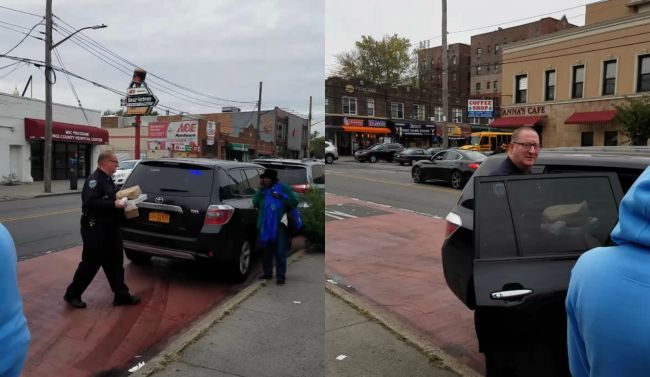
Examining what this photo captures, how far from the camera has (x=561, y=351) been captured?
197 cm

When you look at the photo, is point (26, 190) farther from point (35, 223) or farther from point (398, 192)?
point (398, 192)

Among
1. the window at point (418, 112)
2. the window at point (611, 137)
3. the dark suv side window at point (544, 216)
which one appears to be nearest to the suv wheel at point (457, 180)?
the window at point (418, 112)

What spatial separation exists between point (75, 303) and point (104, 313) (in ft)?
1.21

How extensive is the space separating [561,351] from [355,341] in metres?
1.65

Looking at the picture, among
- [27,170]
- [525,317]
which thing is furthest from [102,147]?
[525,317]

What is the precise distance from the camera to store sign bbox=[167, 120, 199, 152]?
232 centimetres

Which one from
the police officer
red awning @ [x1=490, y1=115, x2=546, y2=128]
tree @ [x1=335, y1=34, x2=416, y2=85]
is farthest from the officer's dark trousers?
red awning @ [x1=490, y1=115, x2=546, y2=128]

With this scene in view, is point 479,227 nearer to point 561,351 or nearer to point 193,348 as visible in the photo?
point 561,351

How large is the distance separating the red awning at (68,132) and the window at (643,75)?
125 inches

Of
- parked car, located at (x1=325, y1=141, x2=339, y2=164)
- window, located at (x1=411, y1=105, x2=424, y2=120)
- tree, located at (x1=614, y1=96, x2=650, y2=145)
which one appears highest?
window, located at (x1=411, y1=105, x2=424, y2=120)

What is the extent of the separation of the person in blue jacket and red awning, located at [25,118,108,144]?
2.76 feet

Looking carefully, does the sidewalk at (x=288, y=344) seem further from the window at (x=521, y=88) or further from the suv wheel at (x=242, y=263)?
the window at (x=521, y=88)

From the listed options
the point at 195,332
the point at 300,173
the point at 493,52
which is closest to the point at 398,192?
the point at 493,52

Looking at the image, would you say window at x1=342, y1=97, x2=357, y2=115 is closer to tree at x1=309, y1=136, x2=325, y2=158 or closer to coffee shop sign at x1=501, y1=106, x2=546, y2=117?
tree at x1=309, y1=136, x2=325, y2=158
